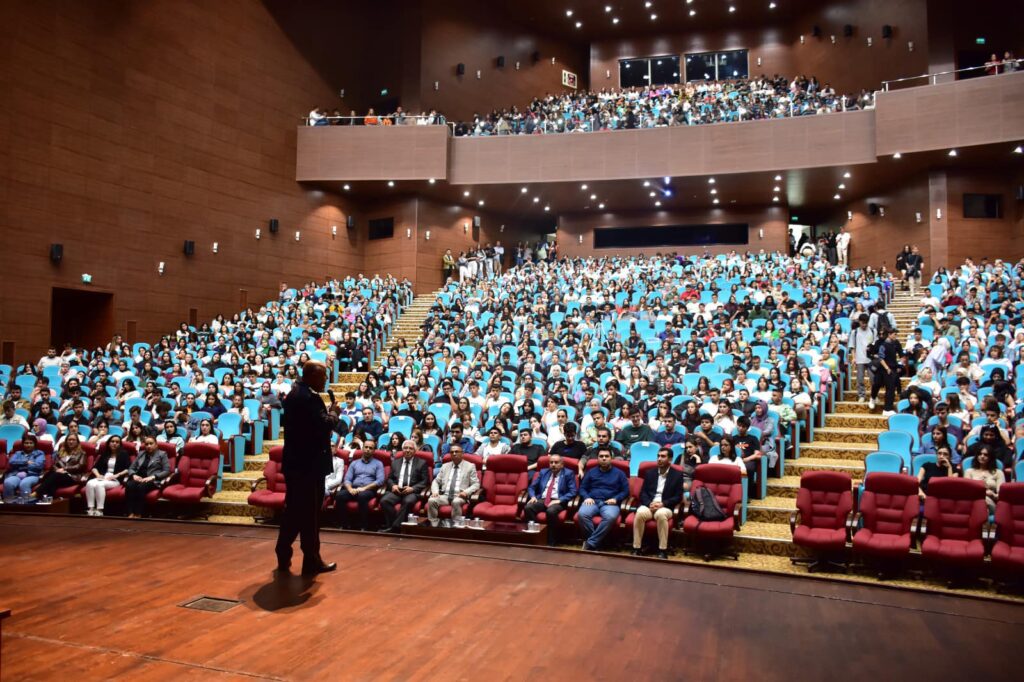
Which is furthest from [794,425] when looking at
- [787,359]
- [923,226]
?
[923,226]

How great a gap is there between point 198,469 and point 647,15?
17662 mm

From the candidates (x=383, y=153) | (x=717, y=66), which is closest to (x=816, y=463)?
(x=383, y=153)

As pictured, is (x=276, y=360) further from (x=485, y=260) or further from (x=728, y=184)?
(x=728, y=184)

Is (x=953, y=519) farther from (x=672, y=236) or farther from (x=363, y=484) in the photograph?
(x=672, y=236)

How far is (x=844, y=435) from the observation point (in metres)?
7.08

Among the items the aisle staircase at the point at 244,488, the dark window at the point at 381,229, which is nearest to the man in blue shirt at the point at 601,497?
the aisle staircase at the point at 244,488

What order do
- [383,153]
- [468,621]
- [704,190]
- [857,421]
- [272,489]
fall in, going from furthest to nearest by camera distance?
[704,190] → [383,153] → [857,421] → [272,489] → [468,621]

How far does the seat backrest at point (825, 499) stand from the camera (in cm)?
486

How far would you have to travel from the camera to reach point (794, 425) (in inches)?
264

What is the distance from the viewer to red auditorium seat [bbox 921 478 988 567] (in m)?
4.35

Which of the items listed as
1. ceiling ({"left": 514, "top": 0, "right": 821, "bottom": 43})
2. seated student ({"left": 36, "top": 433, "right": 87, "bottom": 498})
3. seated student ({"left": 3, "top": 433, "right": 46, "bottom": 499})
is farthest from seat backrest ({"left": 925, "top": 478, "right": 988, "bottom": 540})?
ceiling ({"left": 514, "top": 0, "right": 821, "bottom": 43})

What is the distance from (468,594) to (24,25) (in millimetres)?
12382

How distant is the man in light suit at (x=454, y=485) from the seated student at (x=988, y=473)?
12.0 feet

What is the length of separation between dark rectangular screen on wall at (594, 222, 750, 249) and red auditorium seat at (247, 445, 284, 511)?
13899mm
